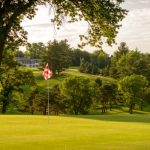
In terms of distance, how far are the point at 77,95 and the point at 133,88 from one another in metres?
18.7

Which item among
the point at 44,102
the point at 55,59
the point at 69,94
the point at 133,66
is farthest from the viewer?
the point at 55,59

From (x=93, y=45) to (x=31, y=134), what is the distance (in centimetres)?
674

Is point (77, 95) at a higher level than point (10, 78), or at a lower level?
lower

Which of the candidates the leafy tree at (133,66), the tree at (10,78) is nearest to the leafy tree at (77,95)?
the tree at (10,78)

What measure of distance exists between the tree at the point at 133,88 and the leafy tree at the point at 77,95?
43.5 feet

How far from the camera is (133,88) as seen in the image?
115m

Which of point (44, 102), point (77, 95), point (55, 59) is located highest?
point (55, 59)

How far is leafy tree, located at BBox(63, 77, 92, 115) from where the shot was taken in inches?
4040

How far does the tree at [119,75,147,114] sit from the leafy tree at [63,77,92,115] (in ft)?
43.5

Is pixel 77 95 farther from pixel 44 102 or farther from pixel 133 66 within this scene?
pixel 133 66

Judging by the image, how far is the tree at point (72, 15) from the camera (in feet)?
73.8

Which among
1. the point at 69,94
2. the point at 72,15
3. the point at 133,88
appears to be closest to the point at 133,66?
the point at 133,88

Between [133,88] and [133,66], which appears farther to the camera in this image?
[133,66]

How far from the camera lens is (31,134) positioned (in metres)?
26.8
